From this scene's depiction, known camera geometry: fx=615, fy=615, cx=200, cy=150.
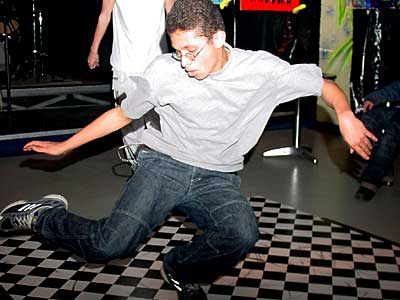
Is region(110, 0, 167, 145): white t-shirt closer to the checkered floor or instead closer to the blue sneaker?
the checkered floor

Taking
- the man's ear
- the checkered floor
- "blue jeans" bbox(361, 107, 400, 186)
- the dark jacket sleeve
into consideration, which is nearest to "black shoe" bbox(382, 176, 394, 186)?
"blue jeans" bbox(361, 107, 400, 186)

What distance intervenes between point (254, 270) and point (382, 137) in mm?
1381

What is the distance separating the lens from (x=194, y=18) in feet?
6.43

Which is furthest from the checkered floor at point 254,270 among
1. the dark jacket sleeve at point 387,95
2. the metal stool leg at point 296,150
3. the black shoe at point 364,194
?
the metal stool leg at point 296,150

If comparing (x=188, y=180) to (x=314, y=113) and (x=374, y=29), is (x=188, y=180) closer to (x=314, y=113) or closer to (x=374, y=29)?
(x=374, y=29)

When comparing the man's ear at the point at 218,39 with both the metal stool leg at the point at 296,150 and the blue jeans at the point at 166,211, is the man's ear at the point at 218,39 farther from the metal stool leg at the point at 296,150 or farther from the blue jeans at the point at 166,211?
the metal stool leg at the point at 296,150

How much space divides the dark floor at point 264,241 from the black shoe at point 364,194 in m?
0.07

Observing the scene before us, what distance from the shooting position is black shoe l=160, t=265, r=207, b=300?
2186mm

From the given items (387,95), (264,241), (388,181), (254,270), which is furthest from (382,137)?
(254,270)

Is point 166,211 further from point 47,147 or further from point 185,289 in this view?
point 47,147

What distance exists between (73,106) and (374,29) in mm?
3155

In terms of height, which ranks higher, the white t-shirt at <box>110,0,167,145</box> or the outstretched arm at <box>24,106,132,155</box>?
the white t-shirt at <box>110,0,167,145</box>

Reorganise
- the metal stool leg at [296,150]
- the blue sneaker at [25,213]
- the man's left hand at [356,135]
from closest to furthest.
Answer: the man's left hand at [356,135] → the blue sneaker at [25,213] → the metal stool leg at [296,150]

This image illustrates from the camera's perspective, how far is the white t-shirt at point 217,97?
2.07m
